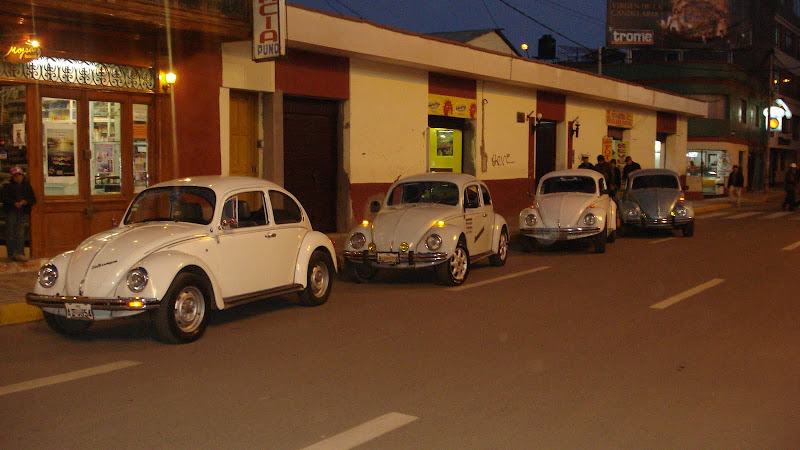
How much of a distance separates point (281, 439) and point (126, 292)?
10.4ft

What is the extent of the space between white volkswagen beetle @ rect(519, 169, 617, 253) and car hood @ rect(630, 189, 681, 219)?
1.96m

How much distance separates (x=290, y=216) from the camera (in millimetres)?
9859

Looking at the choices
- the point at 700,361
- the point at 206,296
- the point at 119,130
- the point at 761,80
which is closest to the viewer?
the point at 700,361

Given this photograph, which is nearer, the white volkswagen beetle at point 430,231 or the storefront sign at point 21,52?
the white volkswagen beetle at point 430,231

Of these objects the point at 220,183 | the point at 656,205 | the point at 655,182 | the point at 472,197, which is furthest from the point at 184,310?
the point at 655,182

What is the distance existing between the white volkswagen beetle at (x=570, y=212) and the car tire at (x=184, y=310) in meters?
8.89

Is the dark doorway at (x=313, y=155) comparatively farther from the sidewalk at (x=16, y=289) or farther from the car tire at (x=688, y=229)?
the car tire at (x=688, y=229)

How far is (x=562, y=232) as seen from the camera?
15.6 m

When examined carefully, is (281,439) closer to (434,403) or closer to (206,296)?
(434,403)

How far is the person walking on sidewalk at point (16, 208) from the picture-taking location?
1159 centimetres

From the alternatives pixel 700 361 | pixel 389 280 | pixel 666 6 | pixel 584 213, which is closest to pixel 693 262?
pixel 584 213

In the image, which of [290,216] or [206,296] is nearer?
[206,296]

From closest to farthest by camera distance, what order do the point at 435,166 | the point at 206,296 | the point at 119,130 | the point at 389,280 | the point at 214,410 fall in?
the point at 214,410
the point at 206,296
the point at 389,280
the point at 119,130
the point at 435,166

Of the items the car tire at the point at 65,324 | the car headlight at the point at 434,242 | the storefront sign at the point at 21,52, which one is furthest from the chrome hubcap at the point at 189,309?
the storefront sign at the point at 21,52
